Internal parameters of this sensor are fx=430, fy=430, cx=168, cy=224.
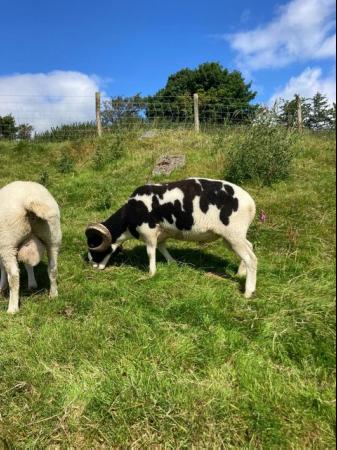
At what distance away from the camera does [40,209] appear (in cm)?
580

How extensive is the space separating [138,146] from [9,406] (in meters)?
12.6

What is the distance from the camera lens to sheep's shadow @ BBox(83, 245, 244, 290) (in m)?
7.04

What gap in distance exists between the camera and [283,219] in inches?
321

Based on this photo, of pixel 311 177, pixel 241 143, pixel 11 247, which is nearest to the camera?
pixel 11 247

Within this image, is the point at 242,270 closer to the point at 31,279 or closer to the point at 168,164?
the point at 31,279

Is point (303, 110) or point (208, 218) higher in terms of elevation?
point (303, 110)

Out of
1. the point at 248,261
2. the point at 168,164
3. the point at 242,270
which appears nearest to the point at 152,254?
the point at 242,270

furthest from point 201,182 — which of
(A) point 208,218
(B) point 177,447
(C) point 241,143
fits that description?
(C) point 241,143

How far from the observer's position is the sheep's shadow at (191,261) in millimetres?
7039

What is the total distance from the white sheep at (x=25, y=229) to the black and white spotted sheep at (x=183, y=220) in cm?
144

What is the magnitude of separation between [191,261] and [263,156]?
14.7 ft

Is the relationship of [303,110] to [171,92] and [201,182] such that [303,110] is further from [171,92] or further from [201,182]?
[171,92]

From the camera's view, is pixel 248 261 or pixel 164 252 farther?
pixel 164 252

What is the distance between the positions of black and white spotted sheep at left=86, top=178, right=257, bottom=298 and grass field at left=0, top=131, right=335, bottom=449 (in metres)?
0.34
